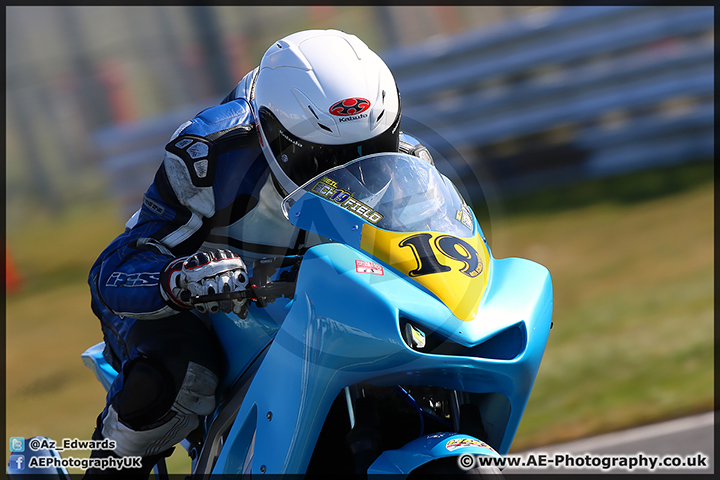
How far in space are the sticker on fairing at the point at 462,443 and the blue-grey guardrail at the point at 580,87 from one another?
21.6 feet

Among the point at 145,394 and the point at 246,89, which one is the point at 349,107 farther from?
the point at 145,394

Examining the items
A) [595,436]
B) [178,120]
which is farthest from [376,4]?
[595,436]

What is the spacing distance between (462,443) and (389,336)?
38 cm

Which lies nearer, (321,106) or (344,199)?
(344,199)

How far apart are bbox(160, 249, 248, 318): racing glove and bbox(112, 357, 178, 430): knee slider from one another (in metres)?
0.44

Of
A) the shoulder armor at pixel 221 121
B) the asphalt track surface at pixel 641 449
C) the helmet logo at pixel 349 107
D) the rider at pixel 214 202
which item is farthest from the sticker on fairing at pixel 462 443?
the asphalt track surface at pixel 641 449

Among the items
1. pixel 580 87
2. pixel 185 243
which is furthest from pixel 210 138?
pixel 580 87

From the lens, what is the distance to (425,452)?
200cm

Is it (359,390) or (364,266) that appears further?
(359,390)

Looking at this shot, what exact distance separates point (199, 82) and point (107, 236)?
228cm

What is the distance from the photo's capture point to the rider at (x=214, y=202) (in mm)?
2348

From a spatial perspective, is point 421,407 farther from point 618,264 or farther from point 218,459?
point 618,264

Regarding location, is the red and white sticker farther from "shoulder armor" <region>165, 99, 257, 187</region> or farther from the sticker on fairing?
"shoulder armor" <region>165, 99, 257, 187</region>

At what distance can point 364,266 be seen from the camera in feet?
6.42
